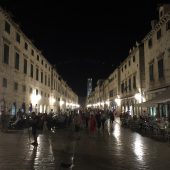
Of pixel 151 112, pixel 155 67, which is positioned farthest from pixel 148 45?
pixel 151 112

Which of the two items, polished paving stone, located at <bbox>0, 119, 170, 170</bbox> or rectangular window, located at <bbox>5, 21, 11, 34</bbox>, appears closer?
polished paving stone, located at <bbox>0, 119, 170, 170</bbox>

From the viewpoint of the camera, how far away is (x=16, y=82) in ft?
109

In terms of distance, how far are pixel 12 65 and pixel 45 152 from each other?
65.3ft

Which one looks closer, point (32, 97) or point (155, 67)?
point (155, 67)

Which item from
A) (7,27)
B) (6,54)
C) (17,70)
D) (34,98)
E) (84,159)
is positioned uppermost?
(7,27)

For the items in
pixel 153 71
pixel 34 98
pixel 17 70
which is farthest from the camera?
pixel 34 98

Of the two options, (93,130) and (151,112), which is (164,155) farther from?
(151,112)

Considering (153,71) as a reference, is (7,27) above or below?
above

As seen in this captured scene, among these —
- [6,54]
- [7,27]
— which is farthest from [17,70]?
[7,27]

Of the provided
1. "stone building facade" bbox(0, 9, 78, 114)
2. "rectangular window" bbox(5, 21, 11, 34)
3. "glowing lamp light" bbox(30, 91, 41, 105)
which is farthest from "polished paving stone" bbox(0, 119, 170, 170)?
"glowing lamp light" bbox(30, 91, 41, 105)

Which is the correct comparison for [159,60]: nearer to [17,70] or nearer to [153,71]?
[153,71]

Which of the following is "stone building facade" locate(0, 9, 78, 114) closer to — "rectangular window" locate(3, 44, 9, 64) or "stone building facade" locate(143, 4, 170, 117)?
"rectangular window" locate(3, 44, 9, 64)

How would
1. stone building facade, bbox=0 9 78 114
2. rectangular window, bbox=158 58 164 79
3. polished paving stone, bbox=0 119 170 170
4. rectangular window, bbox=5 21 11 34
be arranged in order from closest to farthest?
polished paving stone, bbox=0 119 170 170 → stone building facade, bbox=0 9 78 114 → rectangular window, bbox=158 58 164 79 → rectangular window, bbox=5 21 11 34

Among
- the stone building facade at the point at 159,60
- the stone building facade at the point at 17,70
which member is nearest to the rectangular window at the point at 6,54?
the stone building facade at the point at 17,70
